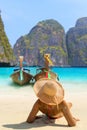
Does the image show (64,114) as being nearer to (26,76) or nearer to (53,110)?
(53,110)

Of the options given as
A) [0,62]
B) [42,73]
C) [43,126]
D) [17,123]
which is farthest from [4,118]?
[0,62]

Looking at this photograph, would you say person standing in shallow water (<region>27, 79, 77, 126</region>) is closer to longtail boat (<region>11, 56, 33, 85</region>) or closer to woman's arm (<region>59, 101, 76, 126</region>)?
woman's arm (<region>59, 101, 76, 126</region>)

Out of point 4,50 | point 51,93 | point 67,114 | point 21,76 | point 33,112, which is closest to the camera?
point 51,93

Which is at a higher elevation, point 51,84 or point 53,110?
point 51,84

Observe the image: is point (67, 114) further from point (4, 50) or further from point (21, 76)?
point (4, 50)

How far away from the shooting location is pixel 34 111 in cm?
656

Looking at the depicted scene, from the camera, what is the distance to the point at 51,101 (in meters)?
6.26

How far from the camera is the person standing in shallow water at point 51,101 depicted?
6.27 metres

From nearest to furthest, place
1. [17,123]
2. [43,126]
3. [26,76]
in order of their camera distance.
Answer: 1. [43,126]
2. [17,123]
3. [26,76]

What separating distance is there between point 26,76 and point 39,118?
20.3m

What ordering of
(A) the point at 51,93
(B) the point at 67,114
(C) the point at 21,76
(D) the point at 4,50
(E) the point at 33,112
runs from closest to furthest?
(A) the point at 51,93
(B) the point at 67,114
(E) the point at 33,112
(C) the point at 21,76
(D) the point at 4,50

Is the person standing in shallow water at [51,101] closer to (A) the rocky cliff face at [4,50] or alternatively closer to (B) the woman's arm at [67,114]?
(B) the woman's arm at [67,114]

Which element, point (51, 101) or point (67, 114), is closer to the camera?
point (51, 101)

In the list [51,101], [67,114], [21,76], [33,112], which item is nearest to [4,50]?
[21,76]
